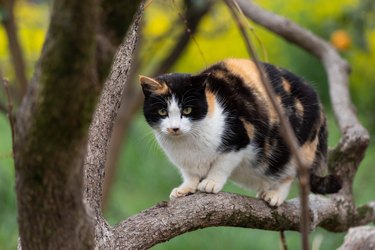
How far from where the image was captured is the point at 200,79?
2.66 m

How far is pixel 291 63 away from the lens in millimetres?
4828

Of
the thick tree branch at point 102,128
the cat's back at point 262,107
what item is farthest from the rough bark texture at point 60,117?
the cat's back at point 262,107

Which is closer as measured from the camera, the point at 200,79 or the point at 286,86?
the point at 200,79

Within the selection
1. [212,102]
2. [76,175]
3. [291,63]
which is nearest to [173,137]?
[212,102]

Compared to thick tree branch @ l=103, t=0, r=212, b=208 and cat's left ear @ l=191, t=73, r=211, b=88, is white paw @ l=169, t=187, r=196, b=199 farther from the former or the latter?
thick tree branch @ l=103, t=0, r=212, b=208

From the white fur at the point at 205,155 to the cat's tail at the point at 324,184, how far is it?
0.09 meters

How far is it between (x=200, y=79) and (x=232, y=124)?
8.0 inches

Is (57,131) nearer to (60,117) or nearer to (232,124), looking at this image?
(60,117)

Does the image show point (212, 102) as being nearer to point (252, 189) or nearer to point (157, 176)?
point (252, 189)

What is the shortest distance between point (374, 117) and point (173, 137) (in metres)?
2.52

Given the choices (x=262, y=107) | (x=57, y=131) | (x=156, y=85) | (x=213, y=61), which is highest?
(x=57, y=131)

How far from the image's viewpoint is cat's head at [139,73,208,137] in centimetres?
272

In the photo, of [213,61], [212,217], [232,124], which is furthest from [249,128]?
[213,61]

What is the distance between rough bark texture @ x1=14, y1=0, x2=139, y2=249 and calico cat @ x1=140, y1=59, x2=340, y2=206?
1.26 meters
